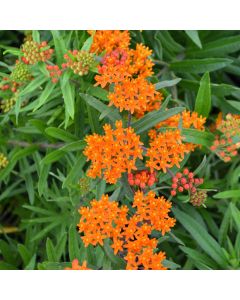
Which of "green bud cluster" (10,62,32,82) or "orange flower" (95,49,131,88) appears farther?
"green bud cluster" (10,62,32,82)

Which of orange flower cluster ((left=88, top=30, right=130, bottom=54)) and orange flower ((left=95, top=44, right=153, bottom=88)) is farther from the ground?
orange flower cluster ((left=88, top=30, right=130, bottom=54))

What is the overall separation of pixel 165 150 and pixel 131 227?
1.52 feet

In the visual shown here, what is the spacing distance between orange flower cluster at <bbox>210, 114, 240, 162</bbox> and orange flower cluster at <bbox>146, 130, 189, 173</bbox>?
10.6 inches

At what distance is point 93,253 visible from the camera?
258 cm

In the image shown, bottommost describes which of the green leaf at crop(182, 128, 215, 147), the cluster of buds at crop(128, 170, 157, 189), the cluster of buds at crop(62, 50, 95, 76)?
the cluster of buds at crop(128, 170, 157, 189)

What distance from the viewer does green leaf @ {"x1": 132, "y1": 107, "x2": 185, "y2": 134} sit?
245 centimetres

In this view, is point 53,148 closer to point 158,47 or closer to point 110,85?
point 110,85

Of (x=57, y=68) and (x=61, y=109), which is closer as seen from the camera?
(x=57, y=68)

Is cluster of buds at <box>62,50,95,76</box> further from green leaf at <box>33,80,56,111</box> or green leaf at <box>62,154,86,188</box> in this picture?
green leaf at <box>62,154,86,188</box>

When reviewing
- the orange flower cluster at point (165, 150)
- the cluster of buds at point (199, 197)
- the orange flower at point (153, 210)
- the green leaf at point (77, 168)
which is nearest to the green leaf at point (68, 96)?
the green leaf at point (77, 168)

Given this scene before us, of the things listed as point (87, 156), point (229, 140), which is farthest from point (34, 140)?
point (229, 140)

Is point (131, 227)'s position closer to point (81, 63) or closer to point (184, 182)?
point (184, 182)

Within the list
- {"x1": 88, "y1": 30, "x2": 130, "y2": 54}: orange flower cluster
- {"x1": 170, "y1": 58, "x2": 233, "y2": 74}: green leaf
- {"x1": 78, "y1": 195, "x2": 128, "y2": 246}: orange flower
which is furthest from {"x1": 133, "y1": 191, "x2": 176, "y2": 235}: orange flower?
{"x1": 170, "y1": 58, "x2": 233, "y2": 74}: green leaf

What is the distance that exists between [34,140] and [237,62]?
1.75 metres
